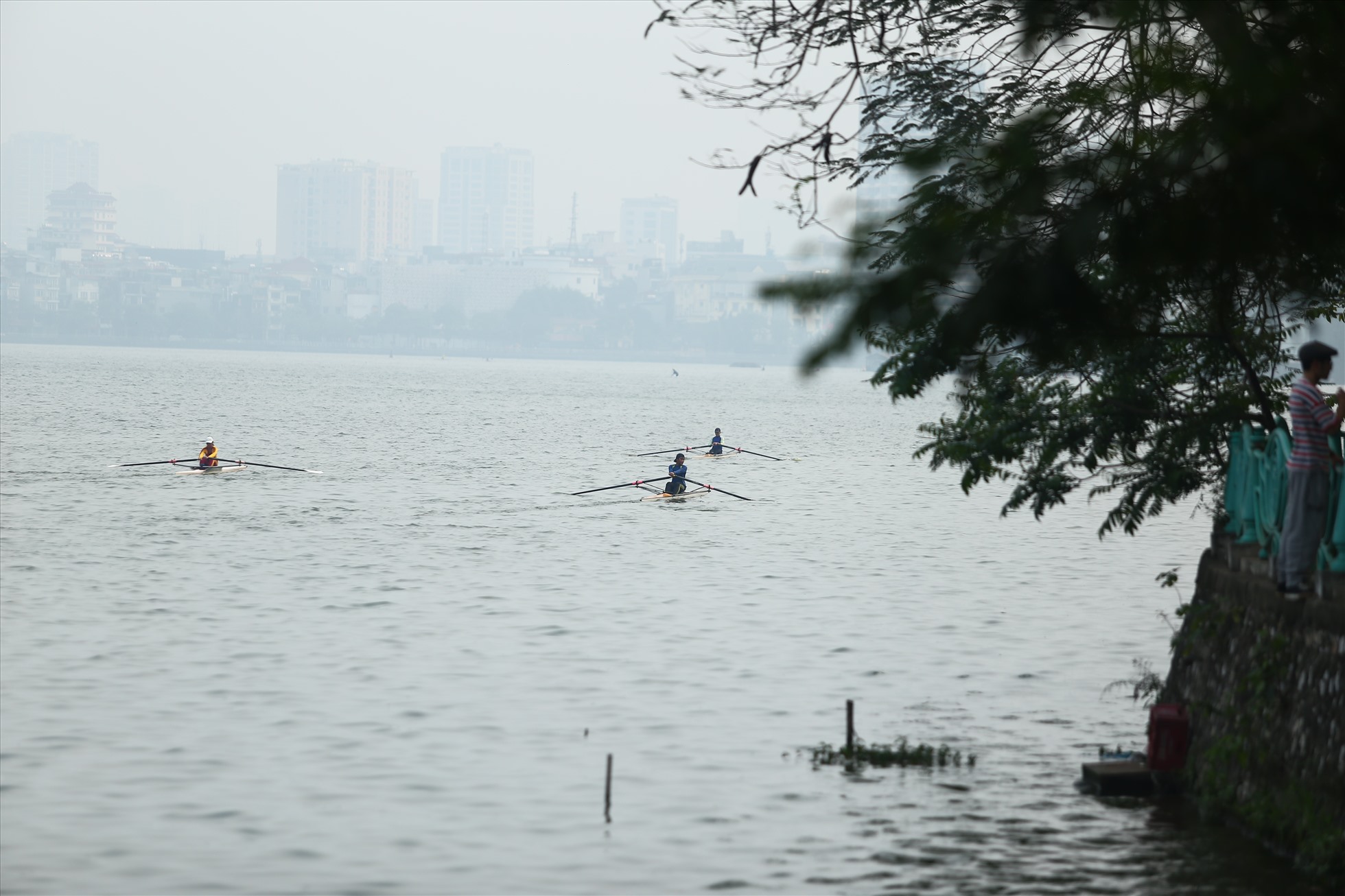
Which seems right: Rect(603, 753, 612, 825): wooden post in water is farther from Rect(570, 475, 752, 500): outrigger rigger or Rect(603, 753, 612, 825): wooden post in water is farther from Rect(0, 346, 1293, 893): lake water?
Rect(570, 475, 752, 500): outrigger rigger

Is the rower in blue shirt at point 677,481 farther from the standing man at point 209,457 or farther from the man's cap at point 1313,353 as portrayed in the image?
the man's cap at point 1313,353

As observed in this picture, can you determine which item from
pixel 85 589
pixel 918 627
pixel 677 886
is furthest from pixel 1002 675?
pixel 85 589

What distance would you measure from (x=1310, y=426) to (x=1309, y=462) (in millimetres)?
231

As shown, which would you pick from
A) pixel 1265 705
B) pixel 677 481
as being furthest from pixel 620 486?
pixel 1265 705

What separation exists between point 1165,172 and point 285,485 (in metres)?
41.4

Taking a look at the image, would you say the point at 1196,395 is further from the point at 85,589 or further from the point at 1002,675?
the point at 85,589

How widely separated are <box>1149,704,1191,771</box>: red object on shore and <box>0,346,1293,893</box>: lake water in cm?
42

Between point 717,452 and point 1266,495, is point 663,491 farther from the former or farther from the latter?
point 1266,495

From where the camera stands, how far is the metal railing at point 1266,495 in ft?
33.0

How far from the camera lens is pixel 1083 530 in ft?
122

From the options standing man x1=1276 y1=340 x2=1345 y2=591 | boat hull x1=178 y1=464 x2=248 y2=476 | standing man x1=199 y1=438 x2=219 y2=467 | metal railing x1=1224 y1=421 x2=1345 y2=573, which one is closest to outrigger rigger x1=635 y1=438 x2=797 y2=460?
boat hull x1=178 y1=464 x2=248 y2=476

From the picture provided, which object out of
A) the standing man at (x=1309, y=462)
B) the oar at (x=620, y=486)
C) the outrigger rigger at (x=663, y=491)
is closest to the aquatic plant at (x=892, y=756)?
the standing man at (x=1309, y=462)

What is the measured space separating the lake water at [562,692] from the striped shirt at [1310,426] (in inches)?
113

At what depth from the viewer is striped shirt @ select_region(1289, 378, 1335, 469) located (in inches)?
389
